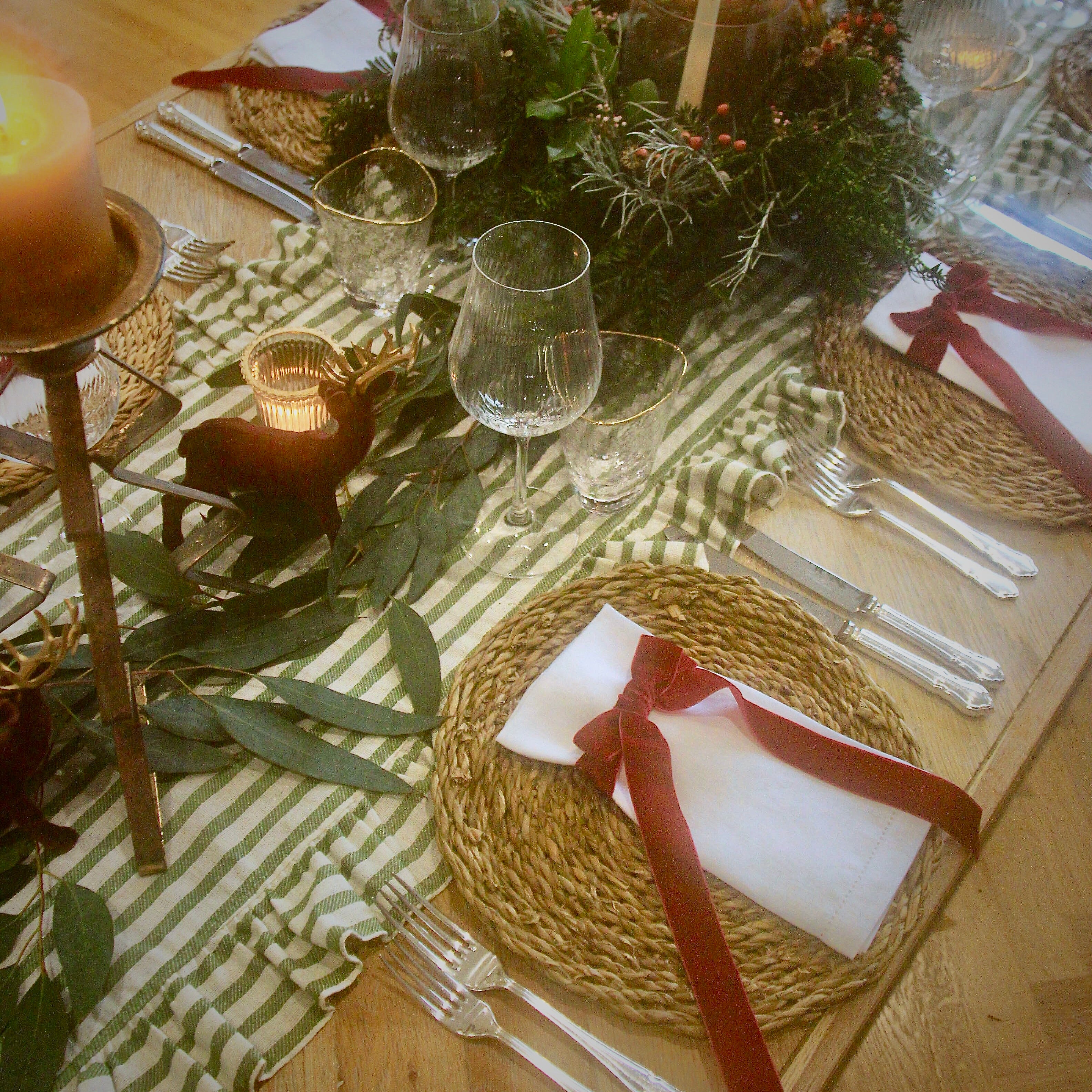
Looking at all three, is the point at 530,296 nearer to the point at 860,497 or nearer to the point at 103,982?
the point at 860,497

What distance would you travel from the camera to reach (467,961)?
601mm

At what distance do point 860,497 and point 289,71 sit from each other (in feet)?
2.60

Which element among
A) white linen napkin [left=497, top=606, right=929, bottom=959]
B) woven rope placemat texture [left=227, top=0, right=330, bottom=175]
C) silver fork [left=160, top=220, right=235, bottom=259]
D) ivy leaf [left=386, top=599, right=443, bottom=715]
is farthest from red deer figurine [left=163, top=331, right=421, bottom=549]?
woven rope placemat texture [left=227, top=0, right=330, bottom=175]

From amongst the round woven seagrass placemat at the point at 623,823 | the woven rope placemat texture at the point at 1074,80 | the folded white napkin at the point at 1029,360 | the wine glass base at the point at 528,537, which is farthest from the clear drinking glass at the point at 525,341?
the woven rope placemat texture at the point at 1074,80

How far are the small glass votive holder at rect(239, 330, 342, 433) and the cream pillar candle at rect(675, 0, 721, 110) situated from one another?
0.38 metres

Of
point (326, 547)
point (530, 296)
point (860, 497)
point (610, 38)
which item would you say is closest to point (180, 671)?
point (326, 547)

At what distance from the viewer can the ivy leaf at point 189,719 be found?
0.69m

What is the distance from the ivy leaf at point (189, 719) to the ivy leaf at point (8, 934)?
0.46ft

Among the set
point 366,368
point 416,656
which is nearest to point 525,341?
point 366,368

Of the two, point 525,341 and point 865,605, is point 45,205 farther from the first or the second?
point 865,605

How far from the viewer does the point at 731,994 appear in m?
0.58

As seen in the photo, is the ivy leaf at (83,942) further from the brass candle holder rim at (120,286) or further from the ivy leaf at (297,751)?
the brass candle holder rim at (120,286)

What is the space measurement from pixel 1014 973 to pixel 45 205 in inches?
26.5

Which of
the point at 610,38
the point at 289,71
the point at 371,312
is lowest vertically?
the point at 371,312
